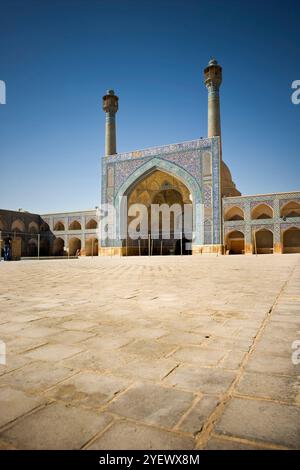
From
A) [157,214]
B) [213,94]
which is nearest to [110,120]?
[213,94]

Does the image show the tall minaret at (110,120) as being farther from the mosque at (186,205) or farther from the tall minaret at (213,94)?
the tall minaret at (213,94)

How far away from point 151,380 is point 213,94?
21.3m

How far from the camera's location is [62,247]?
1110 inches

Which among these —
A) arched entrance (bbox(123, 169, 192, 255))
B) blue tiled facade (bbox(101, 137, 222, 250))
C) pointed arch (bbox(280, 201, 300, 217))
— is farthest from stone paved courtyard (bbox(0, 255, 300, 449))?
pointed arch (bbox(280, 201, 300, 217))

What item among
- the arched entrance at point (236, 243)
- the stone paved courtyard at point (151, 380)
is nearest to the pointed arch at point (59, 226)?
the arched entrance at point (236, 243)

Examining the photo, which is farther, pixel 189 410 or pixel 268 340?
pixel 268 340

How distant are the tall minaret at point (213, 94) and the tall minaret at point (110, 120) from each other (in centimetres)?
737

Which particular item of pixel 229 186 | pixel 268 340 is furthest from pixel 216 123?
pixel 268 340

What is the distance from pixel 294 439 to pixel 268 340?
97 cm

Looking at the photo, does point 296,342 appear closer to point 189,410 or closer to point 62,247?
point 189,410

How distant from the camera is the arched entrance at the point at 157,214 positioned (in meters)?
22.4

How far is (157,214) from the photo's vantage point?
82.5ft

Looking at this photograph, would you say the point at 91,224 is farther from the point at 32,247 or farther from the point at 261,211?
the point at 261,211
